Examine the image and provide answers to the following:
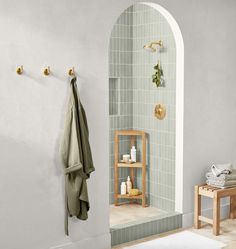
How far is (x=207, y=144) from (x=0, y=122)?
2397 mm

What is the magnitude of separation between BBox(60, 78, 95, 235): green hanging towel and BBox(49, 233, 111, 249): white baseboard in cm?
30

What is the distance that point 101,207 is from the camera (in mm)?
4375

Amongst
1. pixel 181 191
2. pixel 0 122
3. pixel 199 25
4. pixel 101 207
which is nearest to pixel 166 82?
pixel 199 25

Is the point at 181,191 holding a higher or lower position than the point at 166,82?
lower

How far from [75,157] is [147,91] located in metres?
1.85

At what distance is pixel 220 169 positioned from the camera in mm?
4957

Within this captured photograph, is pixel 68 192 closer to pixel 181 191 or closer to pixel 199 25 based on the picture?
pixel 181 191

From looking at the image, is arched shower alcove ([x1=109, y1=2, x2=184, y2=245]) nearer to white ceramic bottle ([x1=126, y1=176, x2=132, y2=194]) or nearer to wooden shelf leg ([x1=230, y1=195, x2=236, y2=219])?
white ceramic bottle ([x1=126, y1=176, x2=132, y2=194])

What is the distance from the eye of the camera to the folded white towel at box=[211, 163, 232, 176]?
4922mm

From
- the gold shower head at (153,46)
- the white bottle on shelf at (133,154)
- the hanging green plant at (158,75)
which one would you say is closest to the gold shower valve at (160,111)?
the hanging green plant at (158,75)

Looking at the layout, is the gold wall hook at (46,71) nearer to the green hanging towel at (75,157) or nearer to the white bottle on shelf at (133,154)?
the green hanging towel at (75,157)

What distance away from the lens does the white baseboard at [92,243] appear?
13.7ft

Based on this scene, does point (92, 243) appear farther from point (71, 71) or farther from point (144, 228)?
point (71, 71)

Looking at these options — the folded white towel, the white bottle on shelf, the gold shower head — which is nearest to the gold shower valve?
the white bottle on shelf
